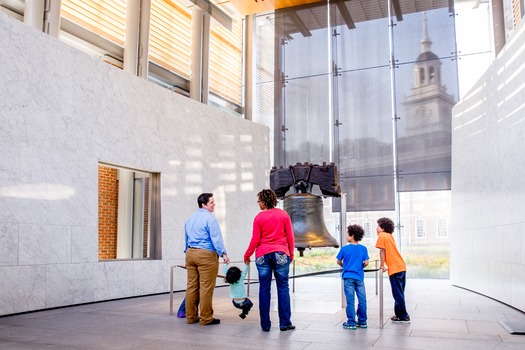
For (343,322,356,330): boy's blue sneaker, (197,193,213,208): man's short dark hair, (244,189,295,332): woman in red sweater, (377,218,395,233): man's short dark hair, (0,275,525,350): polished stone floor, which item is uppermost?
(197,193,213,208): man's short dark hair

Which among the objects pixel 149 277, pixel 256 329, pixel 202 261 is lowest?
pixel 256 329

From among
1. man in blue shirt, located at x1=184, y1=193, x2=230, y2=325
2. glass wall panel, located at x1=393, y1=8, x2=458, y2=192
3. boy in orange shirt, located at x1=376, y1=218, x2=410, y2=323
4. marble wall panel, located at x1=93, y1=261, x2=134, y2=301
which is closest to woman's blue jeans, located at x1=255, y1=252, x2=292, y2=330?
man in blue shirt, located at x1=184, y1=193, x2=230, y2=325

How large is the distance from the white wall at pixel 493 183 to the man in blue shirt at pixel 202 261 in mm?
3644

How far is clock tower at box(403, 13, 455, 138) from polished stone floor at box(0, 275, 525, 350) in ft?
16.9

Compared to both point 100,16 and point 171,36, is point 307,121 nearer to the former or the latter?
point 171,36

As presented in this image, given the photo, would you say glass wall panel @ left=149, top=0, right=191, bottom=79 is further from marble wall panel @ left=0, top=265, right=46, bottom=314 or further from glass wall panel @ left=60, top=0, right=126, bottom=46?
marble wall panel @ left=0, top=265, right=46, bottom=314

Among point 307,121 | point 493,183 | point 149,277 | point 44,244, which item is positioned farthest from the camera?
point 307,121

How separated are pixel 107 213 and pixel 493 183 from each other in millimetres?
6419

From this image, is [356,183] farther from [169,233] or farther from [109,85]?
[109,85]

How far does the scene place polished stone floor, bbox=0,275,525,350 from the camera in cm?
420

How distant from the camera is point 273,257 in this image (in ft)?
15.6

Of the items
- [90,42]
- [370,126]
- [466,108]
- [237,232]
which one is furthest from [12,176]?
[370,126]

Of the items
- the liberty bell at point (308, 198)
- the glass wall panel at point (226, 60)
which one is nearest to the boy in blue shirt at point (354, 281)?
the liberty bell at point (308, 198)

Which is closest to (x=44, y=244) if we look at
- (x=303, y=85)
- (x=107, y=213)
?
(x=107, y=213)
